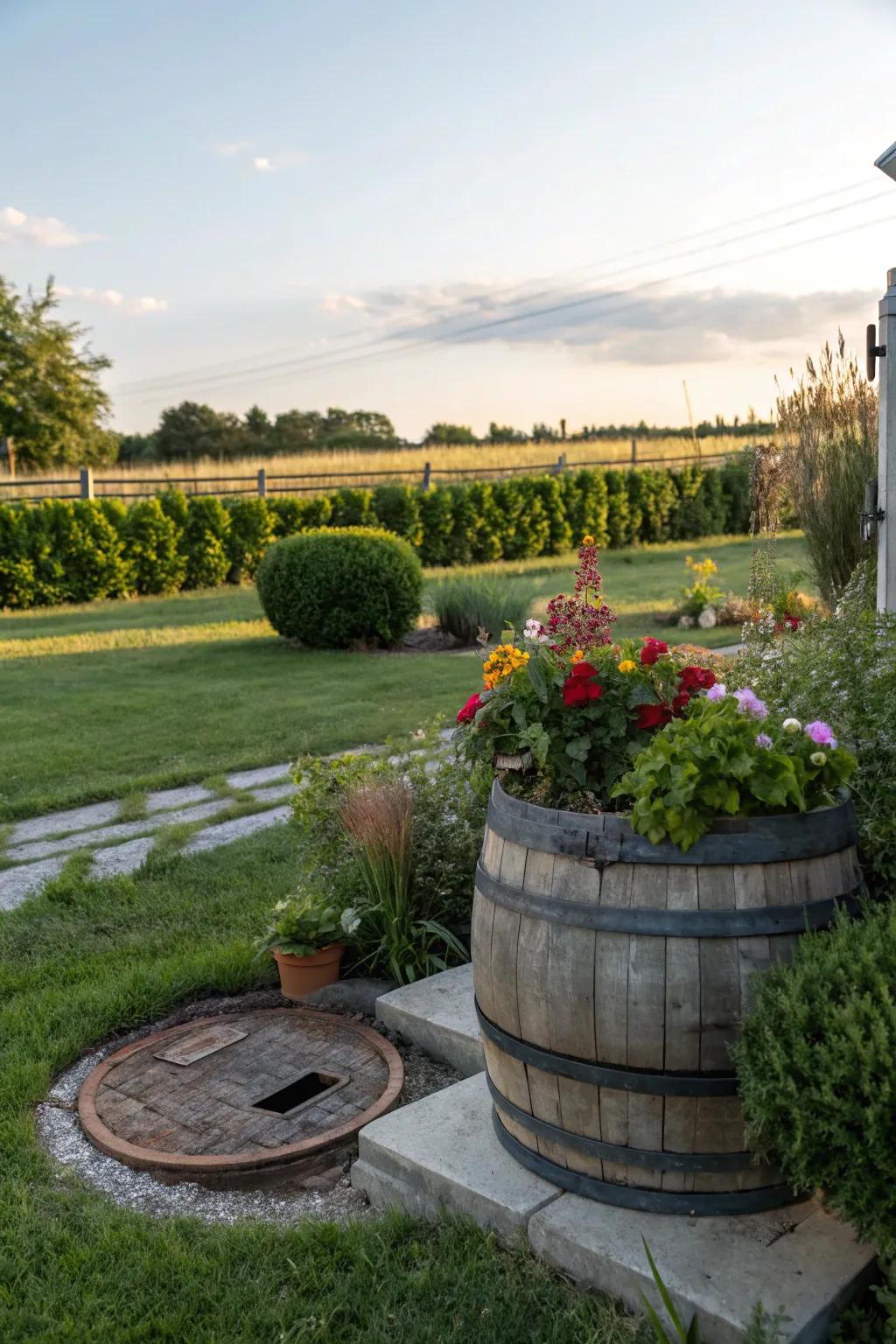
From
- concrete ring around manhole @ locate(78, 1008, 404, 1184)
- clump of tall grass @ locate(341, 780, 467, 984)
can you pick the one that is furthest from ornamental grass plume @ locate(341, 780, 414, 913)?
concrete ring around manhole @ locate(78, 1008, 404, 1184)

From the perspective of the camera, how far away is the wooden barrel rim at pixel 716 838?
1.98 metres

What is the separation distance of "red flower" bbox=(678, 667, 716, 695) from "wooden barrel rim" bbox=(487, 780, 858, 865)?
1.80 ft

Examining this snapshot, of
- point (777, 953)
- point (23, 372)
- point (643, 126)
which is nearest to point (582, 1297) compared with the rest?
point (777, 953)

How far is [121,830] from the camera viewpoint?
522 cm

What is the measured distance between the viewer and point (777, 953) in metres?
1.98

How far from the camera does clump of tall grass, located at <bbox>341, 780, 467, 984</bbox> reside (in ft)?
11.4

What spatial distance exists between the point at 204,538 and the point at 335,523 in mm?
2378

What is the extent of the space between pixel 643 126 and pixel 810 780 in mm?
5975

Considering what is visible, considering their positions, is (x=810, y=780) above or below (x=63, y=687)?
above

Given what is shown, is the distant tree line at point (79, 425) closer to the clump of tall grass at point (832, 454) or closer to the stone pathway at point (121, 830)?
the clump of tall grass at point (832, 454)

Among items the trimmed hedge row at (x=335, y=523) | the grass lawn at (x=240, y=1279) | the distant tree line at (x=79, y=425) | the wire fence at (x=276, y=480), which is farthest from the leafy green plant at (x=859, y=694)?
the distant tree line at (x=79, y=425)

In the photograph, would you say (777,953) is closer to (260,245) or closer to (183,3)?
(183,3)

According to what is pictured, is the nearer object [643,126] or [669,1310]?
[669,1310]

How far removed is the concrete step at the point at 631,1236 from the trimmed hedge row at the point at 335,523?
45.1 ft
